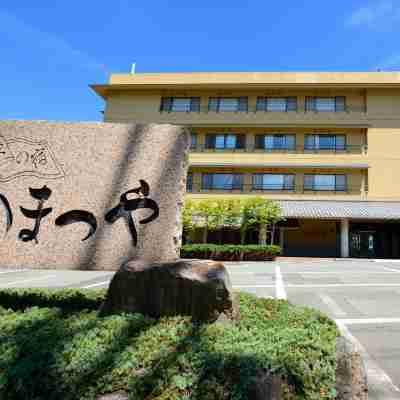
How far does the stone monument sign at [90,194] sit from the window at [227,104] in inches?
930

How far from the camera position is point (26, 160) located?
5.14 metres

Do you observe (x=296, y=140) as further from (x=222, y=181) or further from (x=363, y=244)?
(x=363, y=244)

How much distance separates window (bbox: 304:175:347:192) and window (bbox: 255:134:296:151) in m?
3.27

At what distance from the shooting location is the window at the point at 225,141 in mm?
26922

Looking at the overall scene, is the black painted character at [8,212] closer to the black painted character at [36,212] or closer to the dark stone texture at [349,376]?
the black painted character at [36,212]

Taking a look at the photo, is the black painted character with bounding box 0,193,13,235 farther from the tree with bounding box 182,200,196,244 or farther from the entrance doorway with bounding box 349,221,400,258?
the entrance doorway with bounding box 349,221,400,258

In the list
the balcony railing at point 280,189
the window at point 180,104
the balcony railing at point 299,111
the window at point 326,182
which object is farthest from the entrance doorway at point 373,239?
the window at point 180,104

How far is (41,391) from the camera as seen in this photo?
261 cm

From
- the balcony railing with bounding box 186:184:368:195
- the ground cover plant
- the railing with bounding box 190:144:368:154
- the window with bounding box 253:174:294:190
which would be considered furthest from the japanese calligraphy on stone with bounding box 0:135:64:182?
the railing with bounding box 190:144:368:154

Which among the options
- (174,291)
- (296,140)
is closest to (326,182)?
(296,140)

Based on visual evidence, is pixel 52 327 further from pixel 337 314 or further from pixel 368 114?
pixel 368 114

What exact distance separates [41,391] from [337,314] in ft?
19.1

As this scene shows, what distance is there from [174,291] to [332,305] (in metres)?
5.01

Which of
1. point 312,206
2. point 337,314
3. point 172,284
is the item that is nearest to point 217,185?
point 312,206
